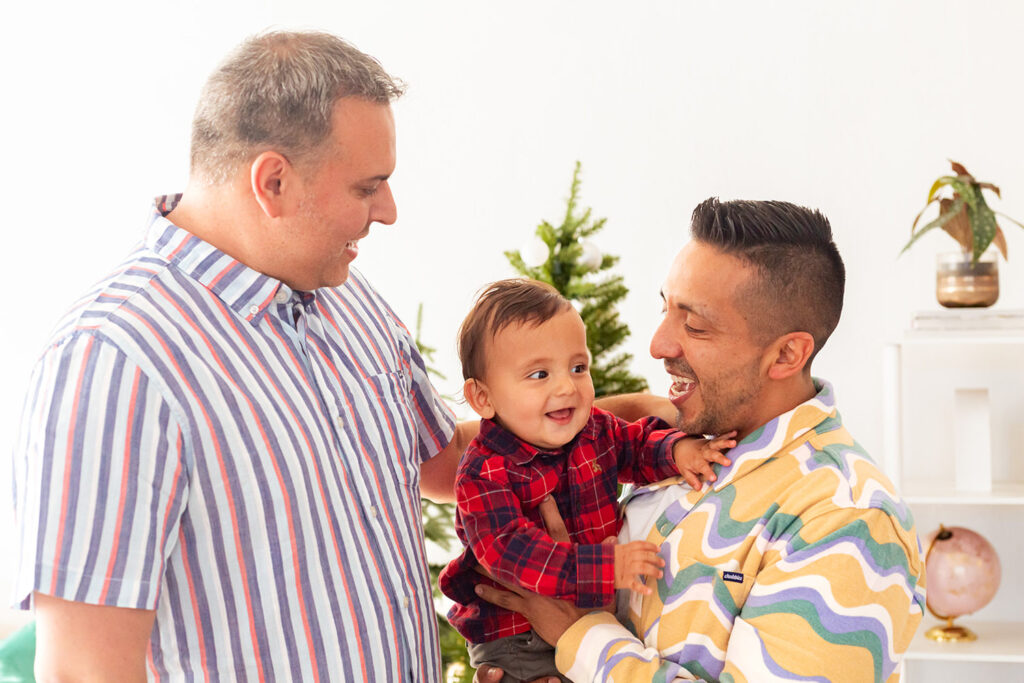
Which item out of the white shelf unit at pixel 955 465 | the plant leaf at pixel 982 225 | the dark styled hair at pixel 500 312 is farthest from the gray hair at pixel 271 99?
the white shelf unit at pixel 955 465

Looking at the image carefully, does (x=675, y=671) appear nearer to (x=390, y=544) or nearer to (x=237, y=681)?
(x=390, y=544)

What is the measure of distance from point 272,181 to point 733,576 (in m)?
0.81

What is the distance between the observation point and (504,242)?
350 centimetres

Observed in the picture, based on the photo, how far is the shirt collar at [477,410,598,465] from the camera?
1642 mm

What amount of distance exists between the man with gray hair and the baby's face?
201 mm

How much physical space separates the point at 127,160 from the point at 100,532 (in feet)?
9.46

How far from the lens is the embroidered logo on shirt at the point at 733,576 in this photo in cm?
140

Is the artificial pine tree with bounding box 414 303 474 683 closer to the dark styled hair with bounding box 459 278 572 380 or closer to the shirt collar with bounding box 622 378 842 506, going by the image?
the dark styled hair with bounding box 459 278 572 380

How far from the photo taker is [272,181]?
1.34m

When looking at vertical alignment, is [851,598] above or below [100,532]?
below

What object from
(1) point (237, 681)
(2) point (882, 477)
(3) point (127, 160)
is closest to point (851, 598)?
(2) point (882, 477)

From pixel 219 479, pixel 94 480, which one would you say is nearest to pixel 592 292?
pixel 219 479

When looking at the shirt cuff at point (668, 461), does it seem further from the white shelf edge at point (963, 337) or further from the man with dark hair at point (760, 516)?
the white shelf edge at point (963, 337)

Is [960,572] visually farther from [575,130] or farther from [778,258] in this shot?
[575,130]
